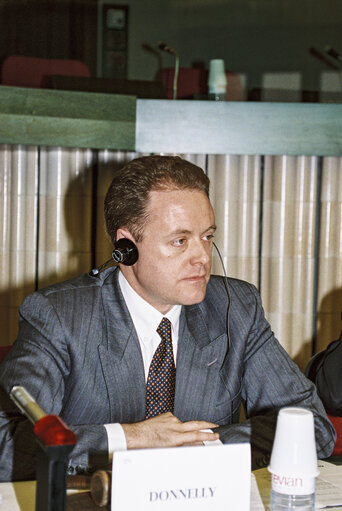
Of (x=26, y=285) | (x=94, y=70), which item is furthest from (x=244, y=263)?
(x=94, y=70)

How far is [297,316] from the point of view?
12.0 feet

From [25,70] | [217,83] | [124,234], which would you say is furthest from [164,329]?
[25,70]

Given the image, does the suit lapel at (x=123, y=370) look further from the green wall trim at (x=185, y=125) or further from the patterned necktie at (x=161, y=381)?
the green wall trim at (x=185, y=125)

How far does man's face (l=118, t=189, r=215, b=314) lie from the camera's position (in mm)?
1800

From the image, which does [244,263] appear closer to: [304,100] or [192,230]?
[304,100]

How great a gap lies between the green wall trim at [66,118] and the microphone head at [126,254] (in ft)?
5.23

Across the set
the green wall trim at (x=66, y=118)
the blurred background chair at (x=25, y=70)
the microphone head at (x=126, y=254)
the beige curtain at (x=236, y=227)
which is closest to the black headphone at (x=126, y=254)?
the microphone head at (x=126, y=254)

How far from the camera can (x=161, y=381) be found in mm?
1814

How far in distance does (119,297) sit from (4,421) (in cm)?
45

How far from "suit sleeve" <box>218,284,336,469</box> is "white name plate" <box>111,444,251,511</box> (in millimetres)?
519

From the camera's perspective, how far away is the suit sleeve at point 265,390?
1670mm

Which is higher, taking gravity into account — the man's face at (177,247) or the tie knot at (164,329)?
the man's face at (177,247)

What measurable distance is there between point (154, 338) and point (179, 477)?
2.60 ft

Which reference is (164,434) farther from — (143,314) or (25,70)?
(25,70)
